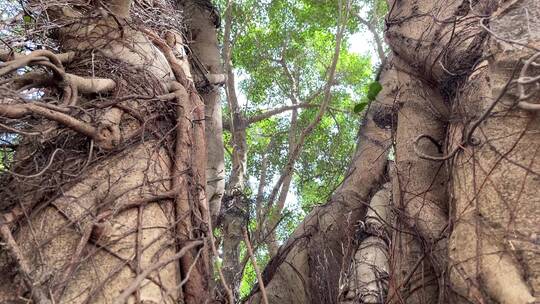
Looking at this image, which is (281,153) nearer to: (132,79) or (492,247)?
(132,79)

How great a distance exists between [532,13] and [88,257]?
73.9 inches

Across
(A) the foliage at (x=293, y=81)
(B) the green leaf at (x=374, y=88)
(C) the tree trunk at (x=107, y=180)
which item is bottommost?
(C) the tree trunk at (x=107, y=180)

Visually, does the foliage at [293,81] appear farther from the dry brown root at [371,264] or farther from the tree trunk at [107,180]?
the tree trunk at [107,180]

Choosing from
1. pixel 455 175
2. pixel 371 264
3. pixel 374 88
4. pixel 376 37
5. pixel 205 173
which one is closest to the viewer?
pixel 455 175

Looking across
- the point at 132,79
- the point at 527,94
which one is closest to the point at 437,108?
the point at 527,94

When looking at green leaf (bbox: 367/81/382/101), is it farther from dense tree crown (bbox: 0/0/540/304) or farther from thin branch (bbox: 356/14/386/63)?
thin branch (bbox: 356/14/386/63)

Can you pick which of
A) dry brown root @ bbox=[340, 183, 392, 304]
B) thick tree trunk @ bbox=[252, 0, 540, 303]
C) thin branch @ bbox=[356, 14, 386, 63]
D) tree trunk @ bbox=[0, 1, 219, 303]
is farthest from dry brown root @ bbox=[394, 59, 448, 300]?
thin branch @ bbox=[356, 14, 386, 63]

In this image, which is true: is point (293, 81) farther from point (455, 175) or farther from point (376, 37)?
point (455, 175)

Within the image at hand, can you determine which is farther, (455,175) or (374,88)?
(374,88)

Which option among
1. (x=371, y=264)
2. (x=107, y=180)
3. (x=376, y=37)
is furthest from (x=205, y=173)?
(x=376, y=37)

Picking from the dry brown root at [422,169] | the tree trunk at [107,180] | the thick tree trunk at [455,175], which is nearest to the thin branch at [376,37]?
the thick tree trunk at [455,175]

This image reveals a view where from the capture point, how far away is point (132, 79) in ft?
8.56

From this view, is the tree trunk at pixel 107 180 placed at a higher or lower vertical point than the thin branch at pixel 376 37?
lower

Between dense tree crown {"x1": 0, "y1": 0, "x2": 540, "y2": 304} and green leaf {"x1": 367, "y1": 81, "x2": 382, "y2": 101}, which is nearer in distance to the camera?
dense tree crown {"x1": 0, "y1": 0, "x2": 540, "y2": 304}
